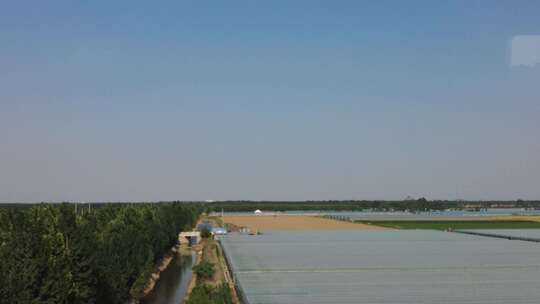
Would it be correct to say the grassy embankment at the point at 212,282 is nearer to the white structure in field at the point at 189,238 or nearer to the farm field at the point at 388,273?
the farm field at the point at 388,273

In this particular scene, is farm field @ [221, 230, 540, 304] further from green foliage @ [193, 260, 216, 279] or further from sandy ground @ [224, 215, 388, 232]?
sandy ground @ [224, 215, 388, 232]

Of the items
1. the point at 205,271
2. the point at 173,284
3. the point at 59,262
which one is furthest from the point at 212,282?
the point at 59,262

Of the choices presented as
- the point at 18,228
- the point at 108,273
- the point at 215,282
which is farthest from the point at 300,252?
the point at 18,228

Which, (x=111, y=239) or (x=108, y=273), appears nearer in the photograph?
(x=108, y=273)

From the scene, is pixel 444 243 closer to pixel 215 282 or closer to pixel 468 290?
pixel 215 282

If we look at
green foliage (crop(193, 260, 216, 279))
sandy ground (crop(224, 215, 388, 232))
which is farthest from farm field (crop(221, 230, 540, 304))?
sandy ground (crop(224, 215, 388, 232))
